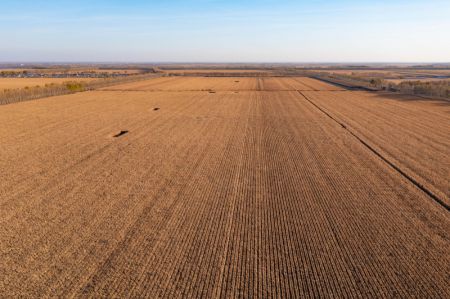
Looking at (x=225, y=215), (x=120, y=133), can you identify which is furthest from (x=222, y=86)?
(x=225, y=215)

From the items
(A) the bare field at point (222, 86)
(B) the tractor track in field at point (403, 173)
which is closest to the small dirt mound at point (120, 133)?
(B) the tractor track in field at point (403, 173)

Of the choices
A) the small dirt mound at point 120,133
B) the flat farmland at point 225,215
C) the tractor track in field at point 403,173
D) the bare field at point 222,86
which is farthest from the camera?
the bare field at point 222,86

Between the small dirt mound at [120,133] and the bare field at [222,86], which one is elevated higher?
the small dirt mound at [120,133]

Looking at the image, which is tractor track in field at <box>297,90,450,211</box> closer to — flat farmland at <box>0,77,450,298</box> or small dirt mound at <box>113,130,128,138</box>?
flat farmland at <box>0,77,450,298</box>

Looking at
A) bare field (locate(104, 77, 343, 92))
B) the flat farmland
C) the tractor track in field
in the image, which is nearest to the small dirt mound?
the flat farmland

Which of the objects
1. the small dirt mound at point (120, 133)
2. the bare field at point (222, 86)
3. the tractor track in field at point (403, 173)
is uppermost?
the tractor track in field at point (403, 173)

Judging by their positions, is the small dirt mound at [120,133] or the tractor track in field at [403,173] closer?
the tractor track in field at [403,173]

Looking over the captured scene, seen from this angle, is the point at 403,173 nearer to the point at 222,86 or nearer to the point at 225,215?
the point at 225,215

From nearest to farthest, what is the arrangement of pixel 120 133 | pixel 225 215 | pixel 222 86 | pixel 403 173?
pixel 225 215, pixel 403 173, pixel 120 133, pixel 222 86

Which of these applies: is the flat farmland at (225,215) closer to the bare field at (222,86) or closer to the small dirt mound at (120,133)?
the small dirt mound at (120,133)

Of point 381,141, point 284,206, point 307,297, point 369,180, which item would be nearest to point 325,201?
point 284,206
